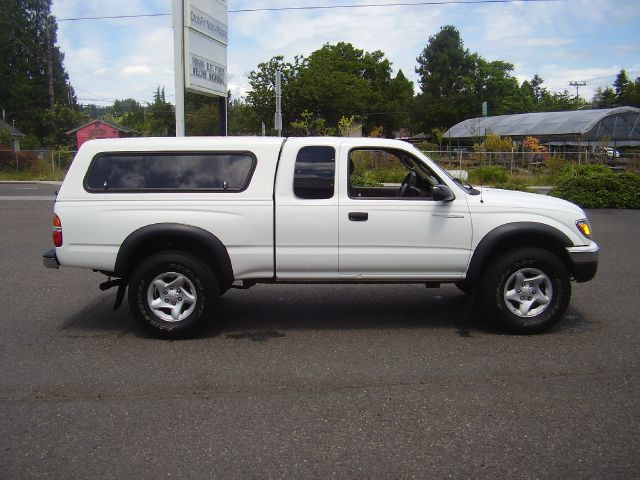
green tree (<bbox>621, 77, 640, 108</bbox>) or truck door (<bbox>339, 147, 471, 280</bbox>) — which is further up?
green tree (<bbox>621, 77, 640, 108</bbox>)

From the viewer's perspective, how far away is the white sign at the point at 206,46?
12.8 m

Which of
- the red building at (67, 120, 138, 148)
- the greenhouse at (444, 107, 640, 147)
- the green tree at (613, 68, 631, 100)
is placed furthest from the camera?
the green tree at (613, 68, 631, 100)

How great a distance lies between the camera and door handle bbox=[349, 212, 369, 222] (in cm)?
558

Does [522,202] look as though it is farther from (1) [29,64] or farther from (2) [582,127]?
(1) [29,64]

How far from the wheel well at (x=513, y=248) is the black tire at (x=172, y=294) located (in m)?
2.44

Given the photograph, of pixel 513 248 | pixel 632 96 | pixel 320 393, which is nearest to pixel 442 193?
pixel 513 248

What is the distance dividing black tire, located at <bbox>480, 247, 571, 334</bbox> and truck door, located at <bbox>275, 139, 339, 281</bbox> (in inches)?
59.4

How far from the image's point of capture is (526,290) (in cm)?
575

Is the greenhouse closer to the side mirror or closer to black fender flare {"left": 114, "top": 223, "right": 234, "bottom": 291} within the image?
the side mirror

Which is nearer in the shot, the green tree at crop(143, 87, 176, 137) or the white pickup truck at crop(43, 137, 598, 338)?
the white pickup truck at crop(43, 137, 598, 338)

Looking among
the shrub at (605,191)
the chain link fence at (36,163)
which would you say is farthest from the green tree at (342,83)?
the shrub at (605,191)

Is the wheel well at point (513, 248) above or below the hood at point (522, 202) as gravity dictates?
below

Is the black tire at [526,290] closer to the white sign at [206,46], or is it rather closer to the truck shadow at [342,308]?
the truck shadow at [342,308]

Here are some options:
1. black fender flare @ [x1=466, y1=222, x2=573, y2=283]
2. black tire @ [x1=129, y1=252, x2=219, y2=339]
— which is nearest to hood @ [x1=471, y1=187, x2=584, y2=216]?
black fender flare @ [x1=466, y1=222, x2=573, y2=283]
